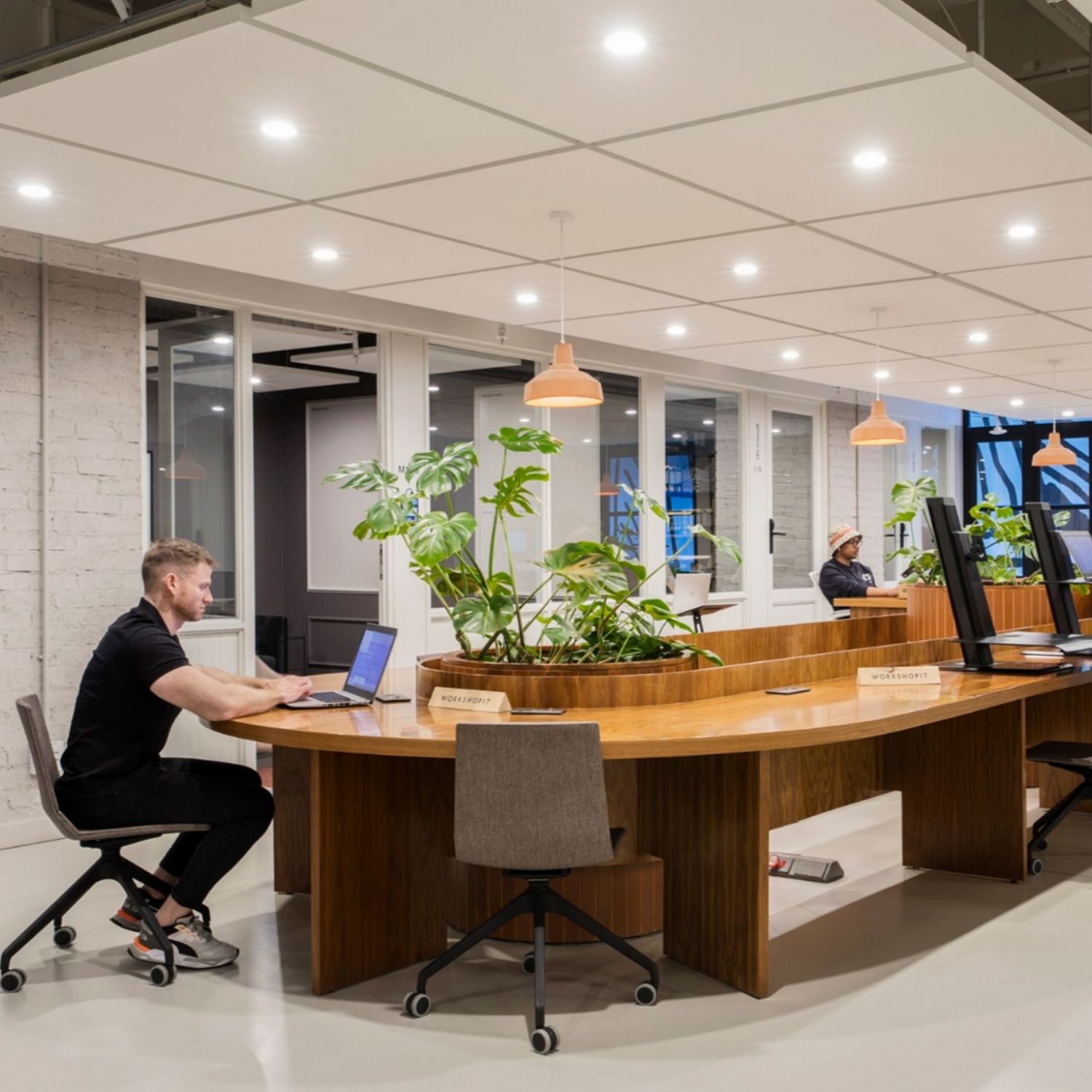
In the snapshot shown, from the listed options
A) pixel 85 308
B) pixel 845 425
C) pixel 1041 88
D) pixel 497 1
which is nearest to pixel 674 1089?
pixel 497 1

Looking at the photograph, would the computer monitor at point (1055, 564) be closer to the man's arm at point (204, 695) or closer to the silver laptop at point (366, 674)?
the silver laptop at point (366, 674)

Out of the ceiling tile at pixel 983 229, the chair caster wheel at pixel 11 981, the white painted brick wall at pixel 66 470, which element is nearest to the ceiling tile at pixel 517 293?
the white painted brick wall at pixel 66 470

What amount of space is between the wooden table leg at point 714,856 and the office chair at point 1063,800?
191 cm

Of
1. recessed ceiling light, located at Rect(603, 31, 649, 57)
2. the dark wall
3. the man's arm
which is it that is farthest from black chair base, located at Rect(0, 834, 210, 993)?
the dark wall

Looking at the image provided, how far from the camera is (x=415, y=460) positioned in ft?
14.9

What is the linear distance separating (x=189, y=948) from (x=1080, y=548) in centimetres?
435

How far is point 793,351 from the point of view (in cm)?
878

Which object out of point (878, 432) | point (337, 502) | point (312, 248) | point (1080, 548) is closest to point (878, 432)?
point (878, 432)

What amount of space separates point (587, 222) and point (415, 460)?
1378mm

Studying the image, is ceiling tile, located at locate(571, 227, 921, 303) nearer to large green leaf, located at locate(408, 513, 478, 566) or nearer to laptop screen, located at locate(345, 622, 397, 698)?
large green leaf, located at locate(408, 513, 478, 566)

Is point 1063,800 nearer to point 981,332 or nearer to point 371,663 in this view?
point 371,663

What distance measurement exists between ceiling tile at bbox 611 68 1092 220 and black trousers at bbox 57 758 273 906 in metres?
2.49

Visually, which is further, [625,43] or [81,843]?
[81,843]

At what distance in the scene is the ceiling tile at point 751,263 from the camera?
556cm
